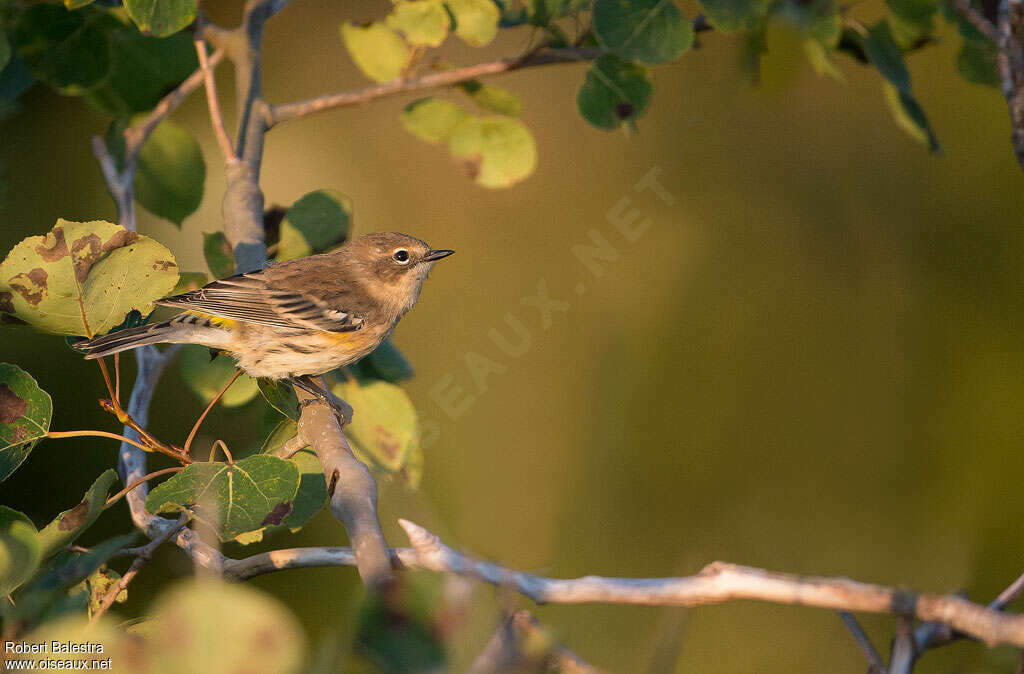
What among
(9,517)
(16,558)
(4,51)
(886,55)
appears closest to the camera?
(16,558)

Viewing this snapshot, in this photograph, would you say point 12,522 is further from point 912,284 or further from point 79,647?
point 912,284

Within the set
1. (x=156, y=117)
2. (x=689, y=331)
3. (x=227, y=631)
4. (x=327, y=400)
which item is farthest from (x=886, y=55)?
(x=227, y=631)

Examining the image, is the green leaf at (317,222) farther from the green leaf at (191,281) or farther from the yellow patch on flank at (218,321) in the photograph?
the yellow patch on flank at (218,321)

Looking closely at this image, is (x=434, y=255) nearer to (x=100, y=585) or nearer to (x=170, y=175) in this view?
(x=170, y=175)

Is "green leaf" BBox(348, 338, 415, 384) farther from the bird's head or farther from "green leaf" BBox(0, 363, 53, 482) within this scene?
"green leaf" BBox(0, 363, 53, 482)

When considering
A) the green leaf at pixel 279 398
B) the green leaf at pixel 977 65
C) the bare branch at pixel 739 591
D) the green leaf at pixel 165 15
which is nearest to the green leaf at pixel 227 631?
the bare branch at pixel 739 591

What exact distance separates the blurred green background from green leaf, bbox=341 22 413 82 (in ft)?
2.87

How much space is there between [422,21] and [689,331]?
134cm

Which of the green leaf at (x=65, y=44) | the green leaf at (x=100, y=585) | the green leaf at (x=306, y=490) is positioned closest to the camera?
the green leaf at (x=100, y=585)

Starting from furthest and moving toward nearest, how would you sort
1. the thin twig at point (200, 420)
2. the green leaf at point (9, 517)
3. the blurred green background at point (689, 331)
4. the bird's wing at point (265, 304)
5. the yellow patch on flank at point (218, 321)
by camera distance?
1. the blurred green background at point (689, 331)
2. the yellow patch on flank at point (218, 321)
3. the bird's wing at point (265, 304)
4. the thin twig at point (200, 420)
5. the green leaf at point (9, 517)

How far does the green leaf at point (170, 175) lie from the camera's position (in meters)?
2.06

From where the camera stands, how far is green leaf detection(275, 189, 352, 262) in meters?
1.96

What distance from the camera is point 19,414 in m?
1.32

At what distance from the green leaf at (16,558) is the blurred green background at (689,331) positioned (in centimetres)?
116
